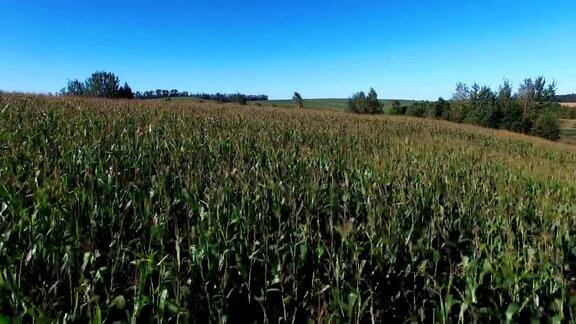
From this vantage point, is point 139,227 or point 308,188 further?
point 308,188

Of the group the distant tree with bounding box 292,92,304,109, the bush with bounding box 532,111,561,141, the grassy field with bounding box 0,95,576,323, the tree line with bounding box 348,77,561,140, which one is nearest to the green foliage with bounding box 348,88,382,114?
the tree line with bounding box 348,77,561,140

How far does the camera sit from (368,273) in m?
3.29

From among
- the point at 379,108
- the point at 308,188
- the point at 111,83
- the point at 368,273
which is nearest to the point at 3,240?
the point at 368,273

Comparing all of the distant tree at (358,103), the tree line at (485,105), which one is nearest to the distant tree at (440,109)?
the tree line at (485,105)

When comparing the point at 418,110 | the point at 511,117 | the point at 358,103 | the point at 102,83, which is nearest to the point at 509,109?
the point at 511,117

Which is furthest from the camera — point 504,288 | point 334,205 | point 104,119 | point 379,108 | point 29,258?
point 379,108

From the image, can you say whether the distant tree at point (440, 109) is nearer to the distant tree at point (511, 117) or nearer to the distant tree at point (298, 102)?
the distant tree at point (511, 117)

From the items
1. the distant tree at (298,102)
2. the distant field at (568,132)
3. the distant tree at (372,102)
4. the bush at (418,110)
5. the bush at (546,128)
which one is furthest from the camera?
the distant tree at (372,102)

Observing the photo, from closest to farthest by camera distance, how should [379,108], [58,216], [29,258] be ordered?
[29,258], [58,216], [379,108]

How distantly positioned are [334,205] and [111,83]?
84192 mm

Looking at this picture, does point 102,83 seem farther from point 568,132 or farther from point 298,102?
point 568,132

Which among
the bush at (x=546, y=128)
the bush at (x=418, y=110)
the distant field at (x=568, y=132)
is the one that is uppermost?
the bush at (x=418, y=110)

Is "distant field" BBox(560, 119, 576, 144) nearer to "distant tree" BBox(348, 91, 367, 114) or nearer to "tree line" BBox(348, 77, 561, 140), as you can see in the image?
"tree line" BBox(348, 77, 561, 140)

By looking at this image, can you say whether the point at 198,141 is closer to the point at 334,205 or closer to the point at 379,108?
the point at 334,205
